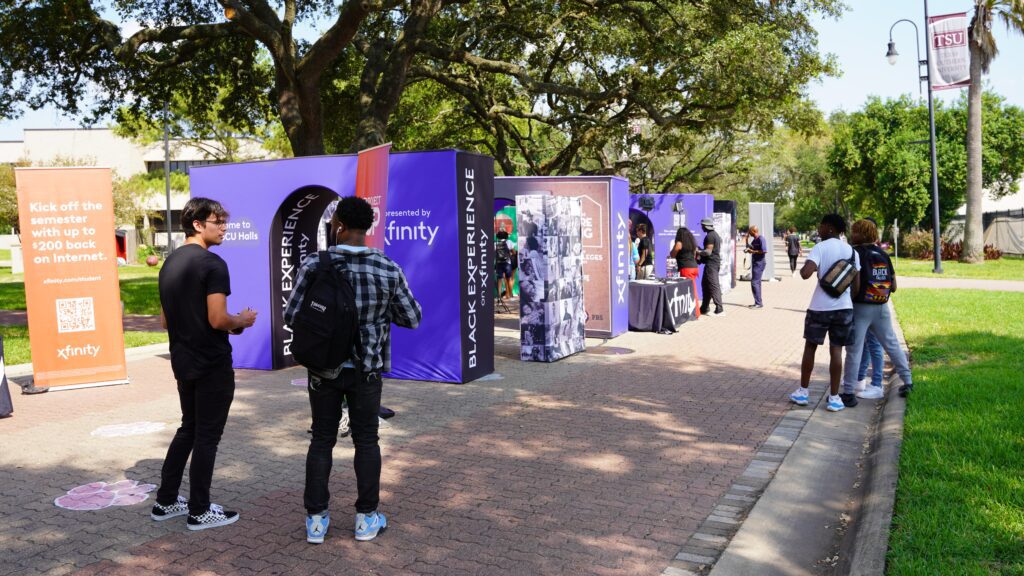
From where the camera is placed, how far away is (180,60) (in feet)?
56.7

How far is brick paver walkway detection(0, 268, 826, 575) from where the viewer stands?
4398 millimetres

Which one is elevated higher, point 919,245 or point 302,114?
point 302,114

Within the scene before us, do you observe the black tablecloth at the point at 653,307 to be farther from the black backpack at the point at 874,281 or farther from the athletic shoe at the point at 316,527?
the athletic shoe at the point at 316,527

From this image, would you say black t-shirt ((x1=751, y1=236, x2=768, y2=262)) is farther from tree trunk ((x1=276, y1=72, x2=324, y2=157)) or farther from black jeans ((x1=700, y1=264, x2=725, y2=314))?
tree trunk ((x1=276, y1=72, x2=324, y2=157))

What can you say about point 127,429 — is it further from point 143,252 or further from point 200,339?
point 143,252

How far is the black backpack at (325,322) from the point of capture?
4.20m

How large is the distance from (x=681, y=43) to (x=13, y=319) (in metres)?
14.7

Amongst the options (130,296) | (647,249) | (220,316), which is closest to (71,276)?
(220,316)

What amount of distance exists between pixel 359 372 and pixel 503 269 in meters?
14.4

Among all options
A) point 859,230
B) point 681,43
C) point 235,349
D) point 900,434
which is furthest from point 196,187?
point 681,43

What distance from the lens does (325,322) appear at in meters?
4.20

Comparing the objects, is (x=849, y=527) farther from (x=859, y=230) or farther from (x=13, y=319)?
(x=13, y=319)

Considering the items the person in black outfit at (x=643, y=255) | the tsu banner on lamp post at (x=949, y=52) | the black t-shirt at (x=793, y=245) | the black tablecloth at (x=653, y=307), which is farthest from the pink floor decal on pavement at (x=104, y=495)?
the tsu banner on lamp post at (x=949, y=52)

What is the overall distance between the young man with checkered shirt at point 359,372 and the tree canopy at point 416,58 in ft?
34.3
